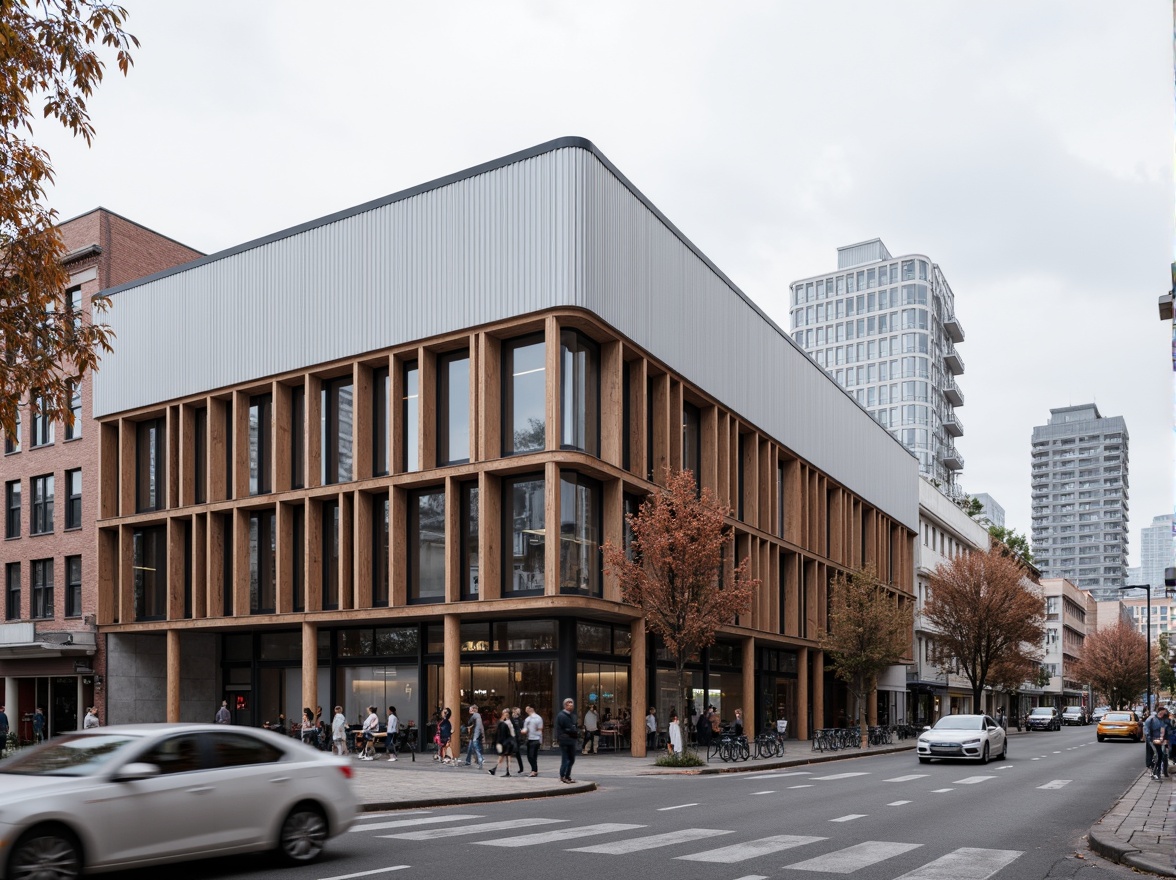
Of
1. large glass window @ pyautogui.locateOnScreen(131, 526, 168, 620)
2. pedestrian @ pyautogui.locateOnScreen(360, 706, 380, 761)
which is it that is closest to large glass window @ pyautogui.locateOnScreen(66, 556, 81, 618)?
large glass window @ pyautogui.locateOnScreen(131, 526, 168, 620)

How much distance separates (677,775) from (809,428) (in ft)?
93.1

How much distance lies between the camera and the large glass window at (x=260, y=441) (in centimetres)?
4109

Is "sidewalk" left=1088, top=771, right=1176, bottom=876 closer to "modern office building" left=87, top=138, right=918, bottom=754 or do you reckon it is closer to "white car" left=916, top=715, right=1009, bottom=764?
"white car" left=916, top=715, right=1009, bottom=764

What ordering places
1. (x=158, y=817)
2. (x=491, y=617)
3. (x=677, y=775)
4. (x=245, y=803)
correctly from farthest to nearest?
(x=491, y=617)
(x=677, y=775)
(x=245, y=803)
(x=158, y=817)

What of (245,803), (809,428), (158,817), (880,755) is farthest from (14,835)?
(809,428)

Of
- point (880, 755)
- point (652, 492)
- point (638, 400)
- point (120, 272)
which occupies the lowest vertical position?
point (880, 755)

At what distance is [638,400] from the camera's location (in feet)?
122

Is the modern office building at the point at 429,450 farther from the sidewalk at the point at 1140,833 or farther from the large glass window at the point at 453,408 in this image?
the sidewalk at the point at 1140,833

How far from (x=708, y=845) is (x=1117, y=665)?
A: 385ft

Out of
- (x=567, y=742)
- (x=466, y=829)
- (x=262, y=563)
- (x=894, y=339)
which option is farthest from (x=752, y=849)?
(x=894, y=339)

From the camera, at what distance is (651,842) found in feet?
47.3

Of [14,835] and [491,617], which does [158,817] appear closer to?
[14,835]

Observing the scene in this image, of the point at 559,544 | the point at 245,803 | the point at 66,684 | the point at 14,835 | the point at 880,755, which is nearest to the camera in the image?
the point at 14,835

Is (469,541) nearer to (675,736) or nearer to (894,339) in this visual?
(675,736)
